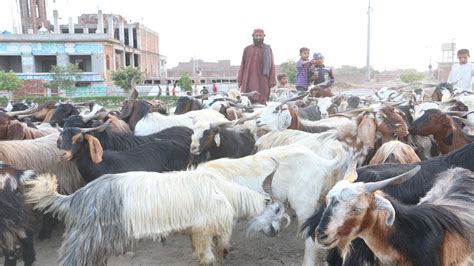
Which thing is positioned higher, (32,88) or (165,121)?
(32,88)

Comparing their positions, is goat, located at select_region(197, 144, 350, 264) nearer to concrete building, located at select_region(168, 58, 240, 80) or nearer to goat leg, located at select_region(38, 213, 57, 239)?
goat leg, located at select_region(38, 213, 57, 239)

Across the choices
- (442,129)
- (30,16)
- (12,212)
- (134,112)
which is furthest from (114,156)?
(30,16)

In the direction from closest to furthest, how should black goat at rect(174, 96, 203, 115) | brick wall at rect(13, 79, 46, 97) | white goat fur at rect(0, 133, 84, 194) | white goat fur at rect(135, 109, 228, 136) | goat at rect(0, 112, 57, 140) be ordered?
white goat fur at rect(0, 133, 84, 194) → goat at rect(0, 112, 57, 140) → white goat fur at rect(135, 109, 228, 136) → black goat at rect(174, 96, 203, 115) → brick wall at rect(13, 79, 46, 97)

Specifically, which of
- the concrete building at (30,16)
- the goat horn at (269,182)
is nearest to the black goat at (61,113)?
the goat horn at (269,182)

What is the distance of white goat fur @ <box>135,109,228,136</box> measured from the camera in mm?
5863

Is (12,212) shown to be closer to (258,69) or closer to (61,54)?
(258,69)

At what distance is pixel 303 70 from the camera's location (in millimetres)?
8703

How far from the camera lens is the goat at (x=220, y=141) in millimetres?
4582

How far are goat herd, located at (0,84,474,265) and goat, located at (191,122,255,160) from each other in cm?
1

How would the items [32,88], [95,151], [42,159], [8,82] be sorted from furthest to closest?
[32,88], [8,82], [42,159], [95,151]

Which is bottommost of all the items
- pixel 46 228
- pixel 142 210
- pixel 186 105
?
pixel 46 228

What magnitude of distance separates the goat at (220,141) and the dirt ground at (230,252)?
956 mm

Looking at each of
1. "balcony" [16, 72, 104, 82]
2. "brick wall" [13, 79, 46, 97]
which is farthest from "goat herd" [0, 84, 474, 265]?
"balcony" [16, 72, 104, 82]

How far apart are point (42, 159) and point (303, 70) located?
5.73 m
